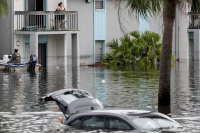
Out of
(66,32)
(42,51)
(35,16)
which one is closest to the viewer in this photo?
(35,16)

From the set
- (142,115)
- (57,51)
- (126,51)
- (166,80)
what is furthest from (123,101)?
(126,51)

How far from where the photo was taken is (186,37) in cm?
4600

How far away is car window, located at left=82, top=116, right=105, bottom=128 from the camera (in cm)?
997

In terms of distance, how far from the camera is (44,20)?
35812 mm

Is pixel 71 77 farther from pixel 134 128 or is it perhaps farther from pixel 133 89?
pixel 134 128

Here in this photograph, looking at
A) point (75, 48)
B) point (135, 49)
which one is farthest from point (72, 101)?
point (135, 49)

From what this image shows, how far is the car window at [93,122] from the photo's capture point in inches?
392

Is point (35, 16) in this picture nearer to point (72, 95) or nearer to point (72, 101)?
point (72, 95)

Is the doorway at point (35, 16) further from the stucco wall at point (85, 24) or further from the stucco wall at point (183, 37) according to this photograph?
the stucco wall at point (183, 37)

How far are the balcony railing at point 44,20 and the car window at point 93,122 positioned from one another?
2534cm

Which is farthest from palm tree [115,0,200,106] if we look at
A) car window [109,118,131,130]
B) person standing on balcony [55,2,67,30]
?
person standing on balcony [55,2,67,30]

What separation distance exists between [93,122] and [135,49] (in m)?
32.6

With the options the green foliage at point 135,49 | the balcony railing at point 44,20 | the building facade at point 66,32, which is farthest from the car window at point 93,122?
the green foliage at point 135,49

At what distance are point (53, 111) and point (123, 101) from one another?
3290 mm
